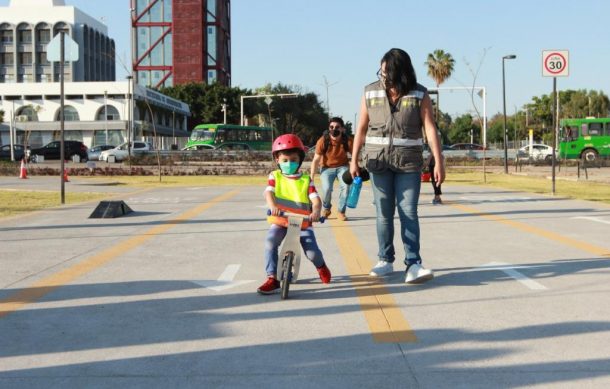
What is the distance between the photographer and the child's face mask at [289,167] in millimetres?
6566

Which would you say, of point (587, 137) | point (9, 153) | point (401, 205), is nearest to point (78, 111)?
point (9, 153)

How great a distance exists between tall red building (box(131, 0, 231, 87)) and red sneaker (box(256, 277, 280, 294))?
12085 cm

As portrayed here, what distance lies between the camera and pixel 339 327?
523 cm

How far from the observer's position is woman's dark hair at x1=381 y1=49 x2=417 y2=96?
682 cm

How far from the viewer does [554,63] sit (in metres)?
19.7

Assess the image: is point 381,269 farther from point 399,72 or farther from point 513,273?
point 399,72

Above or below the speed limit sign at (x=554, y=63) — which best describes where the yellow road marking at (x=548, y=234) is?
below

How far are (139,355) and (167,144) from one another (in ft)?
289

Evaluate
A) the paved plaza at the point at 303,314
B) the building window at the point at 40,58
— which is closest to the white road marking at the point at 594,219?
the paved plaza at the point at 303,314

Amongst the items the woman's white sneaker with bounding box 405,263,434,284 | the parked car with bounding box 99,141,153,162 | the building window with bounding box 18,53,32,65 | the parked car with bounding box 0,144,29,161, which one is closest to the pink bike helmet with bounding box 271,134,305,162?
the woman's white sneaker with bounding box 405,263,434,284

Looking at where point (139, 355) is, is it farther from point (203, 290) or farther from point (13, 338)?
point (203, 290)

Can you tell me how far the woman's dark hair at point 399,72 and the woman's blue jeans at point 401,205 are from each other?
74cm

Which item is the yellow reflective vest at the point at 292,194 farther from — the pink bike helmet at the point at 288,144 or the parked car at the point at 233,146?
the parked car at the point at 233,146

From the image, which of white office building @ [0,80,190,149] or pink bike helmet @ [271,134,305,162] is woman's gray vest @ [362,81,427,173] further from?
white office building @ [0,80,190,149]
